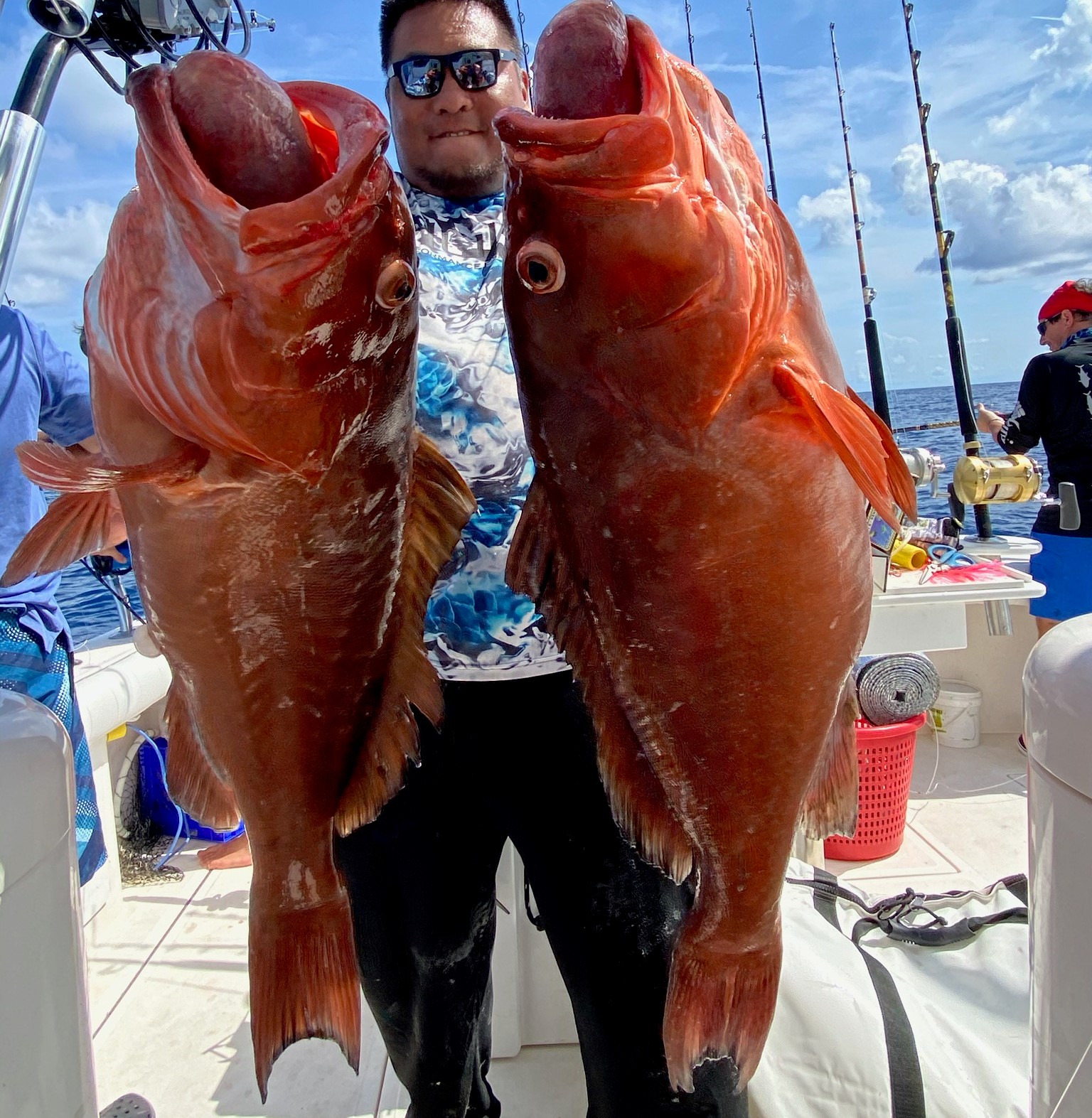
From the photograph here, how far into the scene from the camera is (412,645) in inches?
61.6

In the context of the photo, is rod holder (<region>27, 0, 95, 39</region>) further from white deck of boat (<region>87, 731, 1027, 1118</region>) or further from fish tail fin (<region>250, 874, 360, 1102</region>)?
white deck of boat (<region>87, 731, 1027, 1118</region>)

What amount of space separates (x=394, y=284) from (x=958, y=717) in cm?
520

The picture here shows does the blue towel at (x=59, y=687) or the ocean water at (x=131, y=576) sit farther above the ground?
the blue towel at (x=59, y=687)

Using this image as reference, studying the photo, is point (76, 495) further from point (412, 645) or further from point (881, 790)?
point (881, 790)

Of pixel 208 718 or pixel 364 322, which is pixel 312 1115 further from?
pixel 364 322

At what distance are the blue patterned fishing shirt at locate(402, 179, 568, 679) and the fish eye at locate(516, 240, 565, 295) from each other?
19.8 inches

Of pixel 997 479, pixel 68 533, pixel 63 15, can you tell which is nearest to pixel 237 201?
pixel 68 533

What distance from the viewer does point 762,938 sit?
1.58 meters

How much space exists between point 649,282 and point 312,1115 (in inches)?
110

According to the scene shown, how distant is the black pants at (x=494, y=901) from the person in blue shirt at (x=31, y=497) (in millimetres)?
1348

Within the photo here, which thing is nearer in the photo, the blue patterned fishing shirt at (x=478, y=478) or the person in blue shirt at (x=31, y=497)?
the blue patterned fishing shirt at (x=478, y=478)

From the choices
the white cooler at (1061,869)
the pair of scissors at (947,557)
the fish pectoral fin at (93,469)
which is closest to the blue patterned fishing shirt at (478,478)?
the fish pectoral fin at (93,469)

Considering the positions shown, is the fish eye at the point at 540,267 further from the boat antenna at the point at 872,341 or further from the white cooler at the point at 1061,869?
the boat antenna at the point at 872,341

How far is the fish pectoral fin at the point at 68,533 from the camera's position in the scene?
1349 millimetres
